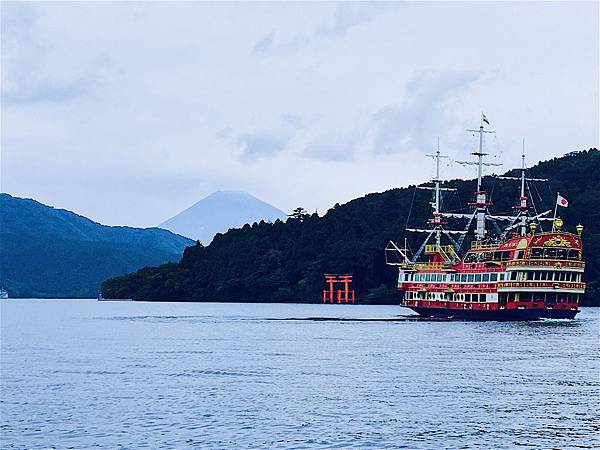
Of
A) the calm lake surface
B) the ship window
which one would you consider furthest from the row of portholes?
the calm lake surface

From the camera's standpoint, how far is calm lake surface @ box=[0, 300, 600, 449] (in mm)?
39938

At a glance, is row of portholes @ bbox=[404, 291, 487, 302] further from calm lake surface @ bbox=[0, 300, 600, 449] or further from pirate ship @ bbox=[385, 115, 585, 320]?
calm lake surface @ bbox=[0, 300, 600, 449]

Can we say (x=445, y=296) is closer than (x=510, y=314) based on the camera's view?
No

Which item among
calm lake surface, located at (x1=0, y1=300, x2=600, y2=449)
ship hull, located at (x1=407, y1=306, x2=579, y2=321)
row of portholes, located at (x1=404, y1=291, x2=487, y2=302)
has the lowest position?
calm lake surface, located at (x1=0, y1=300, x2=600, y2=449)

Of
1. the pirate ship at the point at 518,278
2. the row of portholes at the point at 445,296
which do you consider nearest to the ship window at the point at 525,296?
the pirate ship at the point at 518,278

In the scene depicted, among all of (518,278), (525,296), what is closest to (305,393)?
(518,278)

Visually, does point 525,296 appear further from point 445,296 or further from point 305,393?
point 305,393

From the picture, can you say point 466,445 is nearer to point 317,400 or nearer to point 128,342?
point 317,400

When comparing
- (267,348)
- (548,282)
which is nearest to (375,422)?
(267,348)

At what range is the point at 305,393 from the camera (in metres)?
52.9

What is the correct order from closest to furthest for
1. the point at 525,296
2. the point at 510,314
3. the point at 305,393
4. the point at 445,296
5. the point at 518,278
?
1. the point at 305,393
2. the point at 518,278
3. the point at 525,296
4. the point at 510,314
5. the point at 445,296

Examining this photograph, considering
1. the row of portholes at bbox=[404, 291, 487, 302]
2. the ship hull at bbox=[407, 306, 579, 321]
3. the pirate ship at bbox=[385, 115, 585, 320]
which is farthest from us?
the row of portholes at bbox=[404, 291, 487, 302]

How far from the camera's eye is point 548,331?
102812 millimetres

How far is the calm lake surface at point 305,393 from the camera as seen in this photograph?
1572 inches
